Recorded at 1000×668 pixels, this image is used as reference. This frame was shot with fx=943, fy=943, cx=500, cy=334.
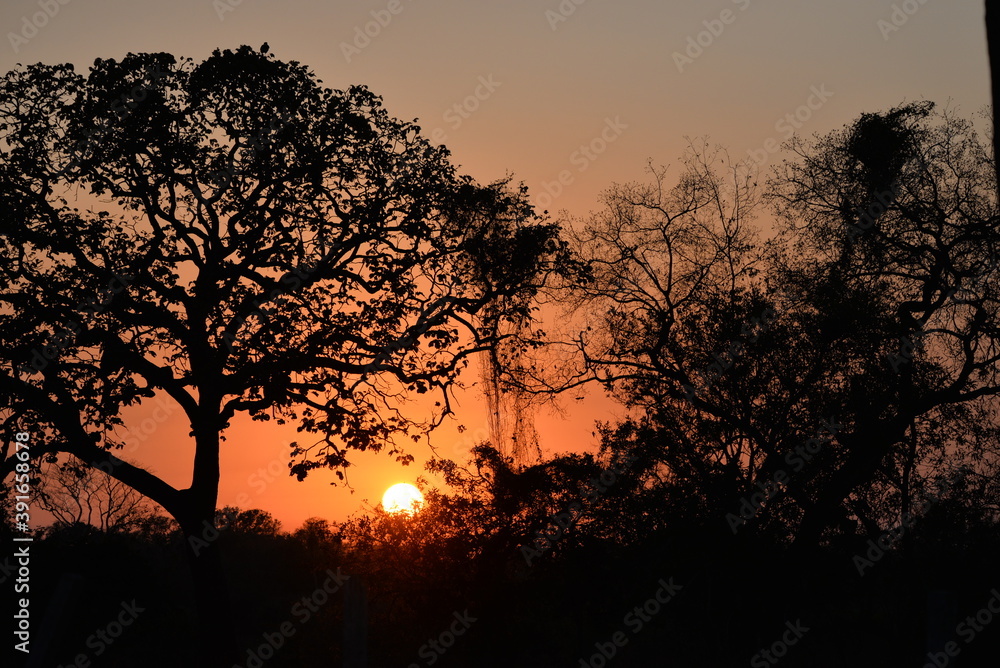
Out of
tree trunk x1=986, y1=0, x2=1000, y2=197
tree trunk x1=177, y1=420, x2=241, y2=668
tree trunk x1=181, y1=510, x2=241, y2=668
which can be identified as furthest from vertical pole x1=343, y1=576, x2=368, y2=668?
tree trunk x1=181, y1=510, x2=241, y2=668

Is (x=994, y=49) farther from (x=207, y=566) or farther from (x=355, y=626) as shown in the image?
(x=207, y=566)

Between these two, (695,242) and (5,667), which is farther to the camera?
(695,242)

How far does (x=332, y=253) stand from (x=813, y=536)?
41.9 feet

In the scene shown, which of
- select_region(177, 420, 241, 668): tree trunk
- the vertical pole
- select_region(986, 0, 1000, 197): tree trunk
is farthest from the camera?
select_region(177, 420, 241, 668): tree trunk

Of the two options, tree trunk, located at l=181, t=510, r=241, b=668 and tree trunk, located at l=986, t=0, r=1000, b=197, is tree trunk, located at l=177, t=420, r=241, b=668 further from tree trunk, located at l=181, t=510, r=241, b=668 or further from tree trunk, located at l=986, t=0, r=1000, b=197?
tree trunk, located at l=986, t=0, r=1000, b=197

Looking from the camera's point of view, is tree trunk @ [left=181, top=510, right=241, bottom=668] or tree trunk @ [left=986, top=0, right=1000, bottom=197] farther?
tree trunk @ [left=181, top=510, right=241, bottom=668]

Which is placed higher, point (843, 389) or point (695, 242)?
point (695, 242)

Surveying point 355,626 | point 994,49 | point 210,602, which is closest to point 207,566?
point 210,602

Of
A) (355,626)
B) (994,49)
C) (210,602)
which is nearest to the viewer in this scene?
(994,49)

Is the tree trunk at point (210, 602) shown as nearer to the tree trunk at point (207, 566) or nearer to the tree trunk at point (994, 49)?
the tree trunk at point (207, 566)

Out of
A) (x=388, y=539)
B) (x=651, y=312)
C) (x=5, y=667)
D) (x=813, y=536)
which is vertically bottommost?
(x=813, y=536)

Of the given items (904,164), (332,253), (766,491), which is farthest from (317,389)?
(904,164)

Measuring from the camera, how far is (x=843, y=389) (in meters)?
23.6

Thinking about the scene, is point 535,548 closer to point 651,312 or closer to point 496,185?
point 496,185
